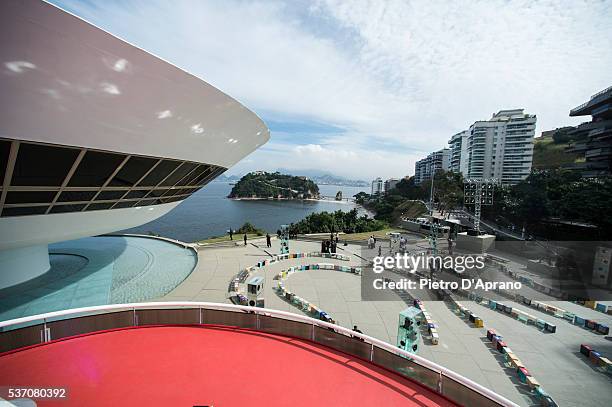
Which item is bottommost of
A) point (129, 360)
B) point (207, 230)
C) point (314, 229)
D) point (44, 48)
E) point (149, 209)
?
point (207, 230)

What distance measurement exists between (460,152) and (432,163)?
16.3m

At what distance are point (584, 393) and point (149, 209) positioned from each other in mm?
17541

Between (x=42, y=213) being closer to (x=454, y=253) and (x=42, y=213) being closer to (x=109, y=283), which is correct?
(x=109, y=283)

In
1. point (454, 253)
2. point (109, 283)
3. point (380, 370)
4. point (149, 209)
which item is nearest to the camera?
point (380, 370)

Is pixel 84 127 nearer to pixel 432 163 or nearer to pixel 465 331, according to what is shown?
pixel 465 331

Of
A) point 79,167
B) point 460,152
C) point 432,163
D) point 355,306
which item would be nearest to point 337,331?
point 355,306

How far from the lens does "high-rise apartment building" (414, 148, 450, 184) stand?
11755 cm

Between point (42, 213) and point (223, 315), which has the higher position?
point (42, 213)

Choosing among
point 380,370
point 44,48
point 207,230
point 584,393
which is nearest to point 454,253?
point 584,393

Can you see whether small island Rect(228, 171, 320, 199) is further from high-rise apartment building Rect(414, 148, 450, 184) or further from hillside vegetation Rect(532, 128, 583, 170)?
hillside vegetation Rect(532, 128, 583, 170)

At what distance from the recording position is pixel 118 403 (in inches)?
162

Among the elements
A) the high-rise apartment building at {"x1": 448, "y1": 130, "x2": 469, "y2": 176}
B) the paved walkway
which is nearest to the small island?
the high-rise apartment building at {"x1": 448, "y1": 130, "x2": 469, "y2": 176}

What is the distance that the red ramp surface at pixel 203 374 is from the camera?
431 cm

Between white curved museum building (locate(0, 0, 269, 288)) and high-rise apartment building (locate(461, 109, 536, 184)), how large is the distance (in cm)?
8977
